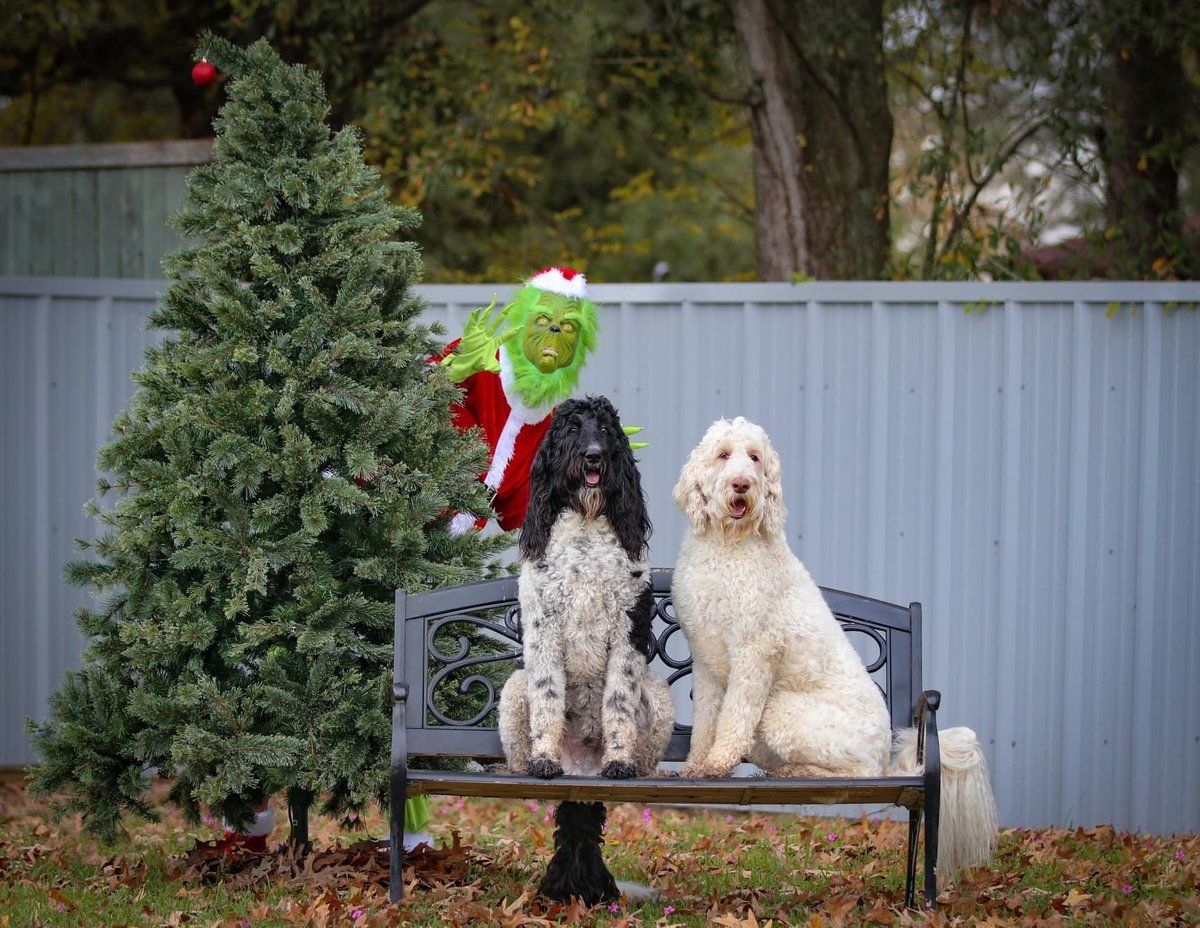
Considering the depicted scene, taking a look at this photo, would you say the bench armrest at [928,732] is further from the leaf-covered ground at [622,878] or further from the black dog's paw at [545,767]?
the black dog's paw at [545,767]

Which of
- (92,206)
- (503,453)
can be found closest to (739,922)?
(503,453)

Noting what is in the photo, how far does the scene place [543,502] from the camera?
3719mm

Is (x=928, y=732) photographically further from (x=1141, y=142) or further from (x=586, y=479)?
(x=1141, y=142)

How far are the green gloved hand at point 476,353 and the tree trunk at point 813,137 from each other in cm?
334

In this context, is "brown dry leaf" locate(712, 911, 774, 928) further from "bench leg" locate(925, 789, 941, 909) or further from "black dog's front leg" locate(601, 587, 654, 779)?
"black dog's front leg" locate(601, 587, 654, 779)

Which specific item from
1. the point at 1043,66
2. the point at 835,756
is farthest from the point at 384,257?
the point at 1043,66

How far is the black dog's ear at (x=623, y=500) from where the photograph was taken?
12.2 ft

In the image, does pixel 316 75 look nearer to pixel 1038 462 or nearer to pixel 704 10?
pixel 1038 462

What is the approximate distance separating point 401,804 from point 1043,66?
5.79m

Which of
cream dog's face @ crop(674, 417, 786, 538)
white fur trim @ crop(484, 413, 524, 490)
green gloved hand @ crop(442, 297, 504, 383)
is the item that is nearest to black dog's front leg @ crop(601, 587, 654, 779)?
cream dog's face @ crop(674, 417, 786, 538)

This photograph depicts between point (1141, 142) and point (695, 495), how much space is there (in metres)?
5.25

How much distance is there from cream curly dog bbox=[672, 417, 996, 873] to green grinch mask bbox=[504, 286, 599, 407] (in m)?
0.83

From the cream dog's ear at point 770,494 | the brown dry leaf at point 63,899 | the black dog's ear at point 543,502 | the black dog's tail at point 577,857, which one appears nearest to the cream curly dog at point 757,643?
the cream dog's ear at point 770,494

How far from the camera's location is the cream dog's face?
366 cm
